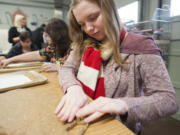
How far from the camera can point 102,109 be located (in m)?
0.32

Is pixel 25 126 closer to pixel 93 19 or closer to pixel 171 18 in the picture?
pixel 93 19

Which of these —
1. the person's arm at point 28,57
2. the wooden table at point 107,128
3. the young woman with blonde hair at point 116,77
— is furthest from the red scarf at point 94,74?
the person's arm at point 28,57

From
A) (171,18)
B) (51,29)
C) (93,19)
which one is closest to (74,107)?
(93,19)

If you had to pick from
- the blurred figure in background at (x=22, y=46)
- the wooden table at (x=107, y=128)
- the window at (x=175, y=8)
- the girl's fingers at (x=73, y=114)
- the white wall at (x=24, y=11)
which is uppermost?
the white wall at (x=24, y=11)

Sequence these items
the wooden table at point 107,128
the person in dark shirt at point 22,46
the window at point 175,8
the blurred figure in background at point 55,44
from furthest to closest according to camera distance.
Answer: the person in dark shirt at point 22,46, the window at point 175,8, the blurred figure in background at point 55,44, the wooden table at point 107,128

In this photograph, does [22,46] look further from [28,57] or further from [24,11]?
[24,11]

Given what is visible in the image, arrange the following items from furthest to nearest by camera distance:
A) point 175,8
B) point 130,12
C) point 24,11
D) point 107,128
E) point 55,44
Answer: point 24,11, point 130,12, point 175,8, point 55,44, point 107,128

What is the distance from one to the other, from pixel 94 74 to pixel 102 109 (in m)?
0.25

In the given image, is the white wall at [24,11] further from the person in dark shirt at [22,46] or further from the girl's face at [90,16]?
the girl's face at [90,16]

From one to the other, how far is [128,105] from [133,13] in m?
2.02

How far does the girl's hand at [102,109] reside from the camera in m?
0.31

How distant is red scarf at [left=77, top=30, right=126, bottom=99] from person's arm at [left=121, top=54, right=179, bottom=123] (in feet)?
0.55

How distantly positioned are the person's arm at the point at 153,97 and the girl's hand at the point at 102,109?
0.03 metres

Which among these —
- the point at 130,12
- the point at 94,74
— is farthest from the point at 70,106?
the point at 130,12
